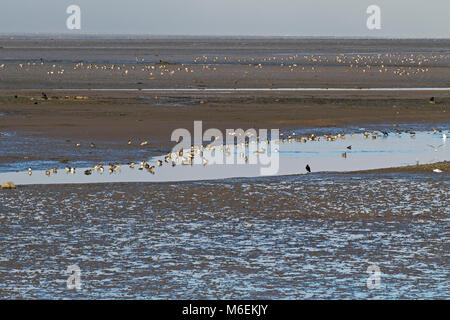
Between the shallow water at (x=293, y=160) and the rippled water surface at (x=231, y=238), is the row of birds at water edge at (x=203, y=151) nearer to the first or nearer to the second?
the shallow water at (x=293, y=160)

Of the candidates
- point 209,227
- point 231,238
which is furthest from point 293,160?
point 231,238

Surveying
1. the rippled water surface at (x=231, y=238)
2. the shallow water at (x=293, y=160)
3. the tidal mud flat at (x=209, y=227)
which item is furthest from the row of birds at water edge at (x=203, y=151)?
the rippled water surface at (x=231, y=238)

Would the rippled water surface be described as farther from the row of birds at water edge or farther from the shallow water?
the row of birds at water edge

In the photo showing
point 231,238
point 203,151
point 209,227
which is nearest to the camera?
point 231,238

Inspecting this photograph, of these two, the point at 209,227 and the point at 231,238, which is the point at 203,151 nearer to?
the point at 209,227
